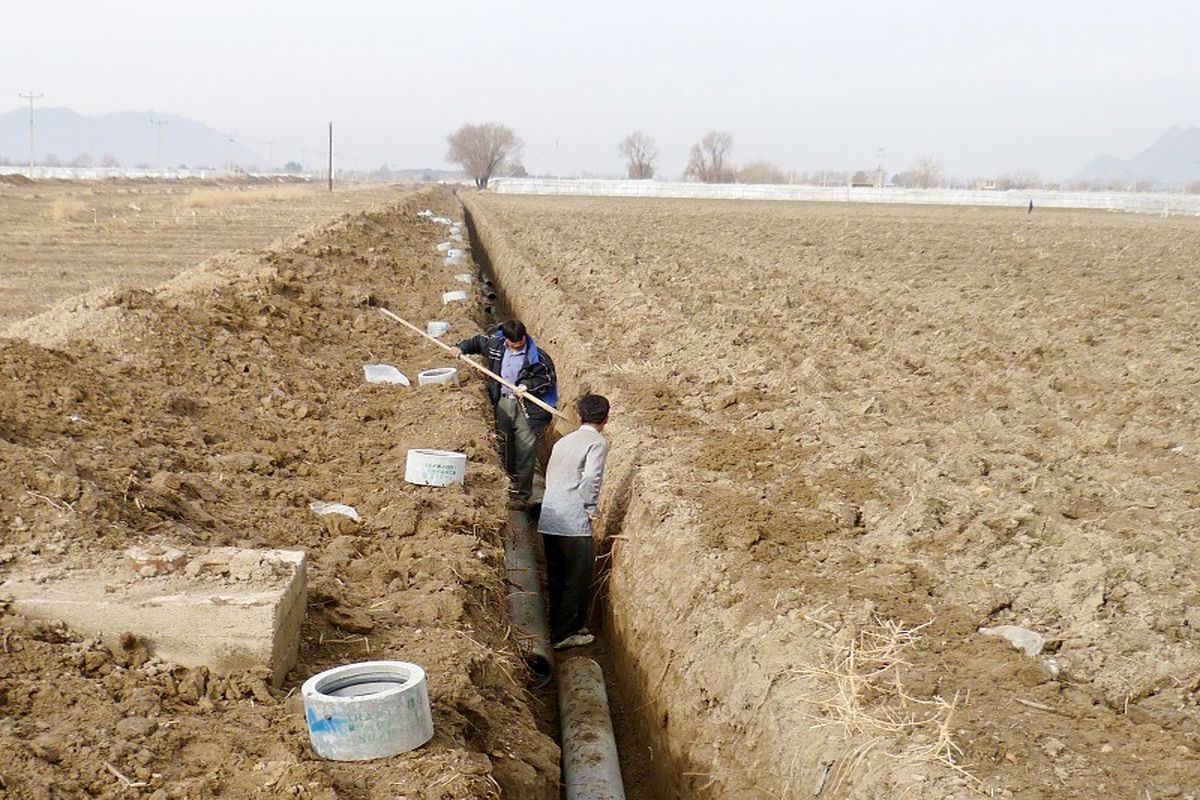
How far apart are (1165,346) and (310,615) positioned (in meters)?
9.95

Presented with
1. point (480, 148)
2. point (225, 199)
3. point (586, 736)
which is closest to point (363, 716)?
point (586, 736)

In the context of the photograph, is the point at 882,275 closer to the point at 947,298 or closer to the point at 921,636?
the point at 947,298

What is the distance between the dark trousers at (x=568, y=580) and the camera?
6.66 m

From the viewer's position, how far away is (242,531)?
205 inches

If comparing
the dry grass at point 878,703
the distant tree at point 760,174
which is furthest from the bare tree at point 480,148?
the dry grass at point 878,703

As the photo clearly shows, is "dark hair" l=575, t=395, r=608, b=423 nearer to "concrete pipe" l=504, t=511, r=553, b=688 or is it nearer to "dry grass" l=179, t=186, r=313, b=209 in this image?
"concrete pipe" l=504, t=511, r=553, b=688

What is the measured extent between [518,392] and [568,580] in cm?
183

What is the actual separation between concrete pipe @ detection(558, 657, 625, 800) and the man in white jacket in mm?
642

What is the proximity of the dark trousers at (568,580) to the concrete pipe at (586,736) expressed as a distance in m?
0.62

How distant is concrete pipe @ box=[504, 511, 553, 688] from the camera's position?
5.95m

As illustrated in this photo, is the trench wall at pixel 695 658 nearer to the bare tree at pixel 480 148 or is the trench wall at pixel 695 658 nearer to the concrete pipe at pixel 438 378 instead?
the concrete pipe at pixel 438 378

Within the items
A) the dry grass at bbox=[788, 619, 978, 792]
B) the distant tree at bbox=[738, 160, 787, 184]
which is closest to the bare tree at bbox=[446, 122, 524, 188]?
the distant tree at bbox=[738, 160, 787, 184]

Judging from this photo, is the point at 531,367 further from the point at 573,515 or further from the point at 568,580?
the point at 568,580

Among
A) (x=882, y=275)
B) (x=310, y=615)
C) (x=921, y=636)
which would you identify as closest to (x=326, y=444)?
(x=310, y=615)
